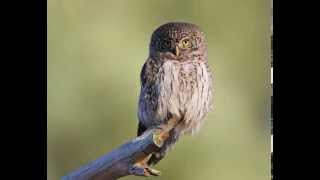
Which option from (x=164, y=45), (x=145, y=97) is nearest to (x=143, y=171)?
(x=145, y=97)

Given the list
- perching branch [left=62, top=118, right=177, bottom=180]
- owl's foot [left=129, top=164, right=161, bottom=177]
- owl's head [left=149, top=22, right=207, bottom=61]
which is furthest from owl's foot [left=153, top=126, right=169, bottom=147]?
owl's head [left=149, top=22, right=207, bottom=61]

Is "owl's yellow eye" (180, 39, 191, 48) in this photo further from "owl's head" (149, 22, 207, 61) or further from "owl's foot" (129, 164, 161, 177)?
"owl's foot" (129, 164, 161, 177)

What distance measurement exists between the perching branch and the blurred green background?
33 millimetres

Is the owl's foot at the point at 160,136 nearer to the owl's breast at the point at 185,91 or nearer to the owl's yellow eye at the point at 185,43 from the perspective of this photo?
the owl's breast at the point at 185,91

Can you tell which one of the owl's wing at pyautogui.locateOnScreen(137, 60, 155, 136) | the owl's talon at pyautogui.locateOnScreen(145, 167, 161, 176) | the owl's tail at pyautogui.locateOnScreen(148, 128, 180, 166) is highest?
the owl's wing at pyautogui.locateOnScreen(137, 60, 155, 136)

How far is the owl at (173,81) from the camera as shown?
3062 millimetres

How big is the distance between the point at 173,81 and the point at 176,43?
0.53 feet

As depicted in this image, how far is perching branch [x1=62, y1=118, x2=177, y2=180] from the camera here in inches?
119

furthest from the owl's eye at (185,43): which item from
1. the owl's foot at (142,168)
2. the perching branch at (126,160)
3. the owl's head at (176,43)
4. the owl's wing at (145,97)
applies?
the owl's foot at (142,168)

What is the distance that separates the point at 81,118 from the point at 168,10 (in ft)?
1.95

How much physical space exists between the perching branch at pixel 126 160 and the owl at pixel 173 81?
3cm
